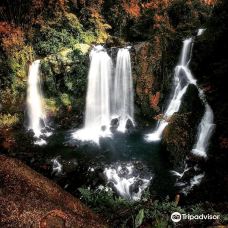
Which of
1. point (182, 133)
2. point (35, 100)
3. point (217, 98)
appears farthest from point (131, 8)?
point (182, 133)

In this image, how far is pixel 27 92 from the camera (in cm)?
1616

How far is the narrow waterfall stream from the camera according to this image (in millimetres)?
16047

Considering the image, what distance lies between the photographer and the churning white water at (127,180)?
10329 mm

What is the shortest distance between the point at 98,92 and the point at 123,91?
165 cm

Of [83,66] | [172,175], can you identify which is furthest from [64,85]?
[172,175]

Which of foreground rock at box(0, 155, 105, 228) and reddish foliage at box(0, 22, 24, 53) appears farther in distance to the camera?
reddish foliage at box(0, 22, 24, 53)

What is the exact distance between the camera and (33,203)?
8.17 ft

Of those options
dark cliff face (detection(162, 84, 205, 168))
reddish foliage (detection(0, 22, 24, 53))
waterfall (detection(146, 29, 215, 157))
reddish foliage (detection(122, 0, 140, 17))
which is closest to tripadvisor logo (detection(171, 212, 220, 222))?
dark cliff face (detection(162, 84, 205, 168))

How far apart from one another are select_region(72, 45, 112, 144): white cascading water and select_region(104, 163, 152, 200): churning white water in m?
4.58

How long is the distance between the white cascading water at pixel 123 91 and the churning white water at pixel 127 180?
4.56 m

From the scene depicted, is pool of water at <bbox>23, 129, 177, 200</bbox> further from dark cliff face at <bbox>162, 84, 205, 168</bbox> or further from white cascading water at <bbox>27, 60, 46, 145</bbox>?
white cascading water at <bbox>27, 60, 46, 145</bbox>

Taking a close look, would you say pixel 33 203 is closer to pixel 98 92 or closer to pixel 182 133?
pixel 182 133

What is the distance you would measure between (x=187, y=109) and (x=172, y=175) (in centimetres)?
382

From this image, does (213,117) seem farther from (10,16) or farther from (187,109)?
(10,16)
